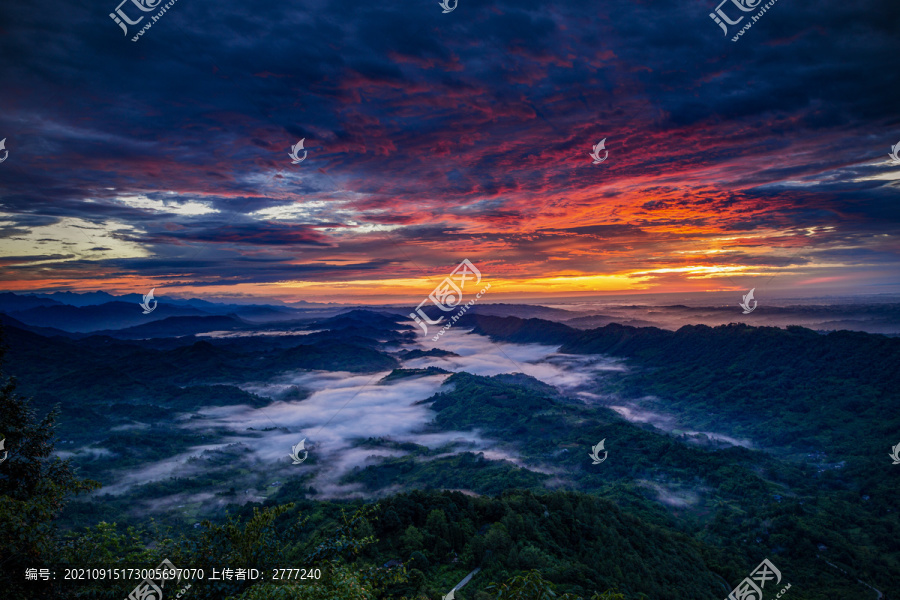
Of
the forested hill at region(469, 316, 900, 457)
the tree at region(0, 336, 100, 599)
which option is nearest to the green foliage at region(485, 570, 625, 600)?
the tree at region(0, 336, 100, 599)

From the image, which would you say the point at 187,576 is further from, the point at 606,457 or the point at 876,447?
the point at 876,447

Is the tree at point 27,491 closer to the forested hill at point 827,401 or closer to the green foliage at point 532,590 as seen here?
the green foliage at point 532,590

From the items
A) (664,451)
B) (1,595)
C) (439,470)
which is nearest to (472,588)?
(1,595)

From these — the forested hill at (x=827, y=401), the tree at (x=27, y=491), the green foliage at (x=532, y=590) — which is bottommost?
the forested hill at (x=827, y=401)

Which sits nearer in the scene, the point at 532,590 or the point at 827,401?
the point at 532,590

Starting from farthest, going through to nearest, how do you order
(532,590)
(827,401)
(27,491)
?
1. (827,401)
2. (27,491)
3. (532,590)

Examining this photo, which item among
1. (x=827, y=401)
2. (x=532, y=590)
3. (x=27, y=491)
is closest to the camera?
(x=532, y=590)

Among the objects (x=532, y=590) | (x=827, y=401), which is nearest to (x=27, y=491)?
(x=532, y=590)

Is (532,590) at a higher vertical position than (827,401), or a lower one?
higher

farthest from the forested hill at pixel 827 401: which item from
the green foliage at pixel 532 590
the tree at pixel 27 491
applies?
the tree at pixel 27 491

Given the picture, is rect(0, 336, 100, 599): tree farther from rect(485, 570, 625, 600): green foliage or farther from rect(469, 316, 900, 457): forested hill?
rect(469, 316, 900, 457): forested hill

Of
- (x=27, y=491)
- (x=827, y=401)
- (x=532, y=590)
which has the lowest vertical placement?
(x=827, y=401)

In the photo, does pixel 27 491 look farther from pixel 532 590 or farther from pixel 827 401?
pixel 827 401
